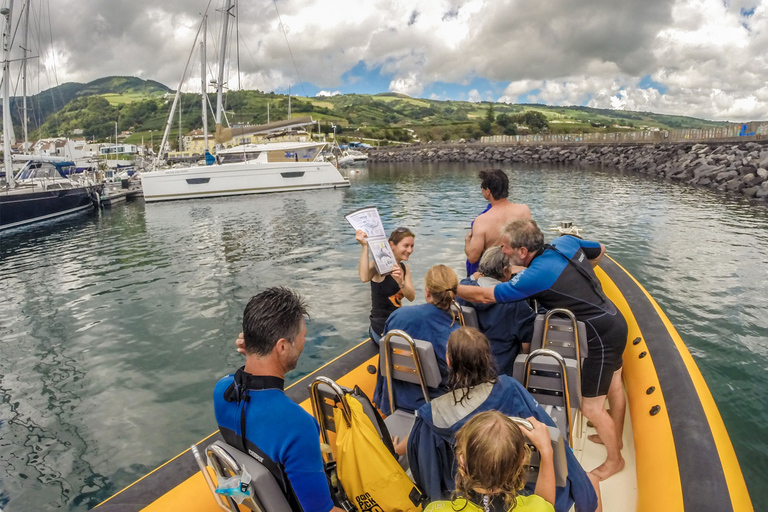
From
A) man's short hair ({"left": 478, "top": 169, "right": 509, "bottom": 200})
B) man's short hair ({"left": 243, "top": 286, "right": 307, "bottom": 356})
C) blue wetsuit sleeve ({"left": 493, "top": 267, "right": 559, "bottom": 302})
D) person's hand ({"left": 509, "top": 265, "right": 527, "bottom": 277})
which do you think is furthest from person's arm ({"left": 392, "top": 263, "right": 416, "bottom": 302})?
man's short hair ({"left": 243, "top": 286, "right": 307, "bottom": 356})

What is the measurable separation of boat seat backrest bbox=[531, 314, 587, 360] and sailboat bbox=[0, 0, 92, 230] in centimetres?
2570

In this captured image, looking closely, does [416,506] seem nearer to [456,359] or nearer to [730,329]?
[456,359]

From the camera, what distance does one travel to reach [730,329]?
737 centimetres

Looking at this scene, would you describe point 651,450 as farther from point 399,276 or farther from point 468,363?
point 399,276

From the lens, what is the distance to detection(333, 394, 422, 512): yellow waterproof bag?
7.47ft

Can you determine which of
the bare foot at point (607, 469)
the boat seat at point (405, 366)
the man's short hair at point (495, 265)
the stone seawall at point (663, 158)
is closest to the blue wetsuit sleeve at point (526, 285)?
the man's short hair at point (495, 265)

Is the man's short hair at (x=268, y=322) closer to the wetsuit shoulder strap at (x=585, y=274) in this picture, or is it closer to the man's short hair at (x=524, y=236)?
the man's short hair at (x=524, y=236)

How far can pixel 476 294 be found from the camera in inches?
143

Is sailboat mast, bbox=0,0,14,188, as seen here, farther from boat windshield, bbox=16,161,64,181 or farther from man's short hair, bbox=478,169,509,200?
man's short hair, bbox=478,169,509,200

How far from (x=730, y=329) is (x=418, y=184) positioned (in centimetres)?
2957

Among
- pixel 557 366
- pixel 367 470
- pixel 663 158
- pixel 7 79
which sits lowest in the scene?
pixel 367 470

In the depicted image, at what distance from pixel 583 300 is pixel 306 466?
241 cm

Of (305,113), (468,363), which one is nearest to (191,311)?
(468,363)

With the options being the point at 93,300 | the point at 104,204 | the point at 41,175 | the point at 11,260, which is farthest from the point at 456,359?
the point at 41,175
